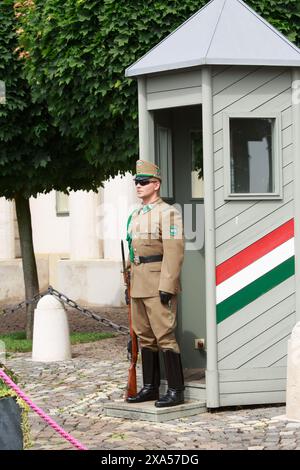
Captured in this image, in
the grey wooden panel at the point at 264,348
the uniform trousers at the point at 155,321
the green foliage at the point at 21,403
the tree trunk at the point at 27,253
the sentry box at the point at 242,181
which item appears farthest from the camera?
the tree trunk at the point at 27,253

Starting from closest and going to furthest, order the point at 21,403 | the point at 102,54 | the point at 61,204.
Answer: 1. the point at 21,403
2. the point at 102,54
3. the point at 61,204

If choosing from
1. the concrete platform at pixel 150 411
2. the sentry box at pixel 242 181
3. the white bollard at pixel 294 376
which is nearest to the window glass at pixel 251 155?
the sentry box at pixel 242 181

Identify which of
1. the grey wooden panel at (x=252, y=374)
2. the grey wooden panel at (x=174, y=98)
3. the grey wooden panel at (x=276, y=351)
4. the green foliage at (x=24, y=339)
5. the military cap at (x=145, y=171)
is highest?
the grey wooden panel at (x=174, y=98)

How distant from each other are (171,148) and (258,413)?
225 centimetres

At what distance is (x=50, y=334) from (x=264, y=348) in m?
4.09

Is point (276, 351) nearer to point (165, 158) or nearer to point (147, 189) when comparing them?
point (147, 189)

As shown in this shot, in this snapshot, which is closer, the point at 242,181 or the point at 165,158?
the point at 242,181

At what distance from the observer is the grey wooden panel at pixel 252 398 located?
28.9ft

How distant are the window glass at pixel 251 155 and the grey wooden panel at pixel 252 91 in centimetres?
14

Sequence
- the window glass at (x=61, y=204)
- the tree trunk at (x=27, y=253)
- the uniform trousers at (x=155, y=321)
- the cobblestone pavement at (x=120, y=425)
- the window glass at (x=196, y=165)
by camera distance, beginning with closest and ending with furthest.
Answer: the cobblestone pavement at (x=120, y=425)
the uniform trousers at (x=155, y=321)
the window glass at (x=196, y=165)
the tree trunk at (x=27, y=253)
the window glass at (x=61, y=204)

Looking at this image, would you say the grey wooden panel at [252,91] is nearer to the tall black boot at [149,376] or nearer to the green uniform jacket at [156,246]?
the green uniform jacket at [156,246]

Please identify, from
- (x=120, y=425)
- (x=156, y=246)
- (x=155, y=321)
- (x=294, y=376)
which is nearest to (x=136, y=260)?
(x=156, y=246)

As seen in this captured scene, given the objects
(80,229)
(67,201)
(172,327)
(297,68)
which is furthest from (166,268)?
(67,201)

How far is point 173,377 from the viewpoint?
8.73 m
